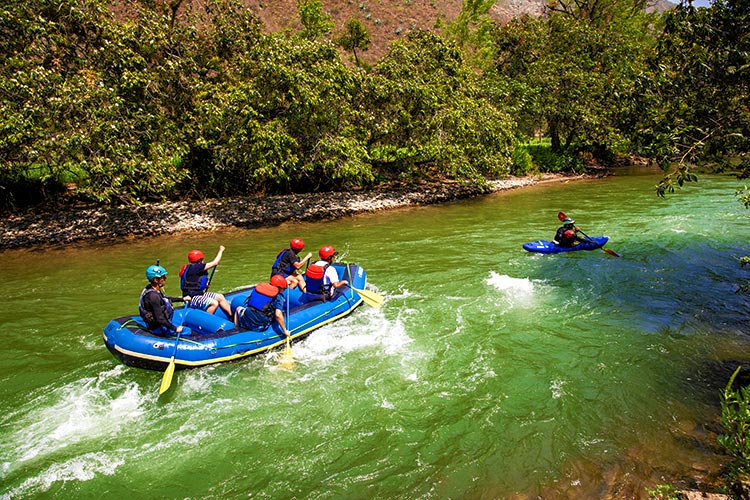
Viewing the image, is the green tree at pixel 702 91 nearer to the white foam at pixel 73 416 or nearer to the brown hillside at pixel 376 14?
the white foam at pixel 73 416

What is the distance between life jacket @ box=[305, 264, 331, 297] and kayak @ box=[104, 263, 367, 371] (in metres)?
0.24

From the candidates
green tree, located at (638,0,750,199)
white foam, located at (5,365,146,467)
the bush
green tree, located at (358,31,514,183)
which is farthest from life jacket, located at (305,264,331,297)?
the bush

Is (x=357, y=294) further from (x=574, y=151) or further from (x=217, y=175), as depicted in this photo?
(x=574, y=151)

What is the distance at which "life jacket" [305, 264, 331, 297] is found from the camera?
8.81 metres

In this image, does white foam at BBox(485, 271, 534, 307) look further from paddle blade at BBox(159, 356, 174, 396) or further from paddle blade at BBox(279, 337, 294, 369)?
paddle blade at BBox(159, 356, 174, 396)

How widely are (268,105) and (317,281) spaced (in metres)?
9.96

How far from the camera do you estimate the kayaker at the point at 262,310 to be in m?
7.44

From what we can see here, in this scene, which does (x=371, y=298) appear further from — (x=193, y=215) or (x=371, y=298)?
(x=193, y=215)

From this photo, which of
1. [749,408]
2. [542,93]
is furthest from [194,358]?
[542,93]

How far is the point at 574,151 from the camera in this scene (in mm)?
29156

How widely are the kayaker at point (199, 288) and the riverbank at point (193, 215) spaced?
27.3 feet

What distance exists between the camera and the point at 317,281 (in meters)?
8.84

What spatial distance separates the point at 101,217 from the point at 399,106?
499 inches

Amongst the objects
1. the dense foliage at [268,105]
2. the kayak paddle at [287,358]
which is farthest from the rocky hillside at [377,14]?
the kayak paddle at [287,358]
